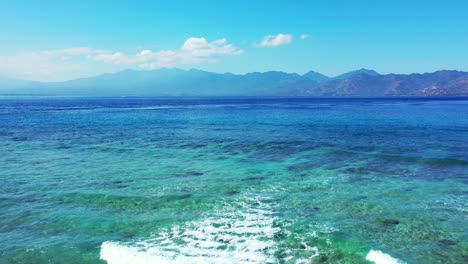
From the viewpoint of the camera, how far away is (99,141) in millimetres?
41406

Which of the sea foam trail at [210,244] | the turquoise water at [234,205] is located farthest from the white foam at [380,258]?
the sea foam trail at [210,244]

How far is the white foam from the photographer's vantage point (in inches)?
480

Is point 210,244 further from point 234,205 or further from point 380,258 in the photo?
point 380,258

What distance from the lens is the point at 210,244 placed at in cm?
1359

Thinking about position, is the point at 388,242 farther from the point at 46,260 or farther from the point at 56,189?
the point at 56,189

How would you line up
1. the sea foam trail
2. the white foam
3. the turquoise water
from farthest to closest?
the turquoise water, the sea foam trail, the white foam

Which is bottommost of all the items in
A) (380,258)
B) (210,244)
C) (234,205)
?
(380,258)

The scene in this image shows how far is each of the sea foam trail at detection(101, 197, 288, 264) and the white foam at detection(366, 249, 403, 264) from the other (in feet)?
11.8

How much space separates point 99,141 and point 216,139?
1474cm

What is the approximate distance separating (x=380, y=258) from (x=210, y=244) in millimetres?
6610

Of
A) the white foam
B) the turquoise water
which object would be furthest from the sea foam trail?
the white foam

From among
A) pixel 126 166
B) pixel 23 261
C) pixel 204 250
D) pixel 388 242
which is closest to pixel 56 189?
pixel 126 166

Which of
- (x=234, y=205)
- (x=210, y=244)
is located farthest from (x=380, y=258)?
(x=234, y=205)

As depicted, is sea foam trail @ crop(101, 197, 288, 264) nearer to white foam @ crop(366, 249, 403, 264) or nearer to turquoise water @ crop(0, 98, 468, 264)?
turquoise water @ crop(0, 98, 468, 264)
